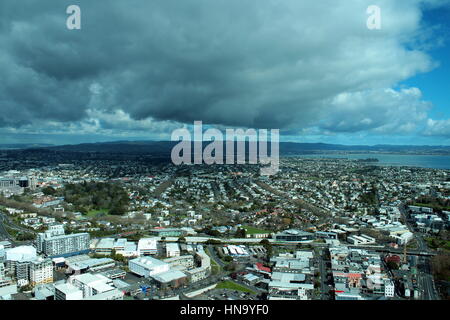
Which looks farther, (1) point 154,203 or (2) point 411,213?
(1) point 154,203

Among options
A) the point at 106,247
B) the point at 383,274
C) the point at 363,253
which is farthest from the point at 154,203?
the point at 383,274

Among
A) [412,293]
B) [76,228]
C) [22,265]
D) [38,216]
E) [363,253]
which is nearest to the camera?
[412,293]

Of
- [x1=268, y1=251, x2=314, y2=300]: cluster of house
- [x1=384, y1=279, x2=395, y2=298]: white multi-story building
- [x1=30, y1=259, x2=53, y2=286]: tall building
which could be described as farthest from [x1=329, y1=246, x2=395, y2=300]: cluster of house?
[x1=30, y1=259, x2=53, y2=286]: tall building

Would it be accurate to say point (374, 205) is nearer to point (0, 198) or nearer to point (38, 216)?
point (38, 216)

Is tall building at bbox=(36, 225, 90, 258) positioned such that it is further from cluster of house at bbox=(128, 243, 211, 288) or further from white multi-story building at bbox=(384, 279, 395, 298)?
white multi-story building at bbox=(384, 279, 395, 298)

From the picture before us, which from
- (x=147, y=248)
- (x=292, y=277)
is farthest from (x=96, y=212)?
(x=292, y=277)

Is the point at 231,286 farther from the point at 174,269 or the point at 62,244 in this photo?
the point at 62,244
